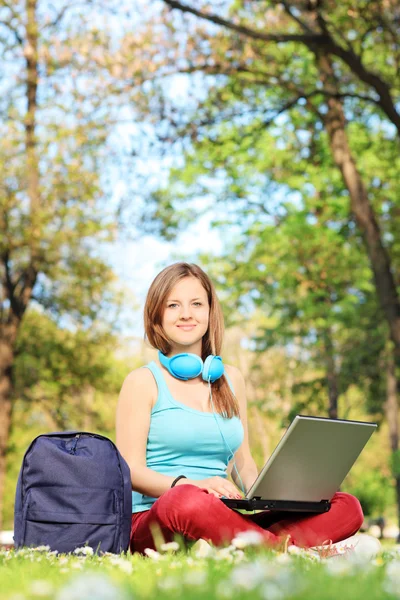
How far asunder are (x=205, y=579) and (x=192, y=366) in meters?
2.46

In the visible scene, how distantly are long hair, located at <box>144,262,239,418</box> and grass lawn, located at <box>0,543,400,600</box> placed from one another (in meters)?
1.65

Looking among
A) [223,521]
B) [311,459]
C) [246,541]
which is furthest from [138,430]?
[246,541]

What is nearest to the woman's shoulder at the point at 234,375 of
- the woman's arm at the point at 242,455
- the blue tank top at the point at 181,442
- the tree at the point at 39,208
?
the woman's arm at the point at 242,455

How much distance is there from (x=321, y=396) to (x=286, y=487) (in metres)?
17.4

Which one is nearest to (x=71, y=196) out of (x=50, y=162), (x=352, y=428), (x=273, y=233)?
(x=50, y=162)

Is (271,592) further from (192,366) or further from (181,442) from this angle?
(192,366)

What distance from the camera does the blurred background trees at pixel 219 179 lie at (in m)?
11.3

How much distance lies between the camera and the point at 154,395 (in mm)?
4371

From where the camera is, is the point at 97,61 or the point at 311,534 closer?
the point at 311,534

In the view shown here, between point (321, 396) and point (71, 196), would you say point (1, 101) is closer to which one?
point (71, 196)

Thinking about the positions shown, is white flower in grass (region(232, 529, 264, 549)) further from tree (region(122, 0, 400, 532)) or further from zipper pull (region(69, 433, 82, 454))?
tree (region(122, 0, 400, 532))

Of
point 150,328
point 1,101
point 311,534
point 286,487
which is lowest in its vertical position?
point 311,534

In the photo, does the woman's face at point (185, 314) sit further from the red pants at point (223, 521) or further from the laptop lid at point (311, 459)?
the laptop lid at point (311, 459)

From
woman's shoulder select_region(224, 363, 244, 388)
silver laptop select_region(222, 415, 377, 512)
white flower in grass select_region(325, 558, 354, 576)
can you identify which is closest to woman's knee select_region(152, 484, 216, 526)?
silver laptop select_region(222, 415, 377, 512)
